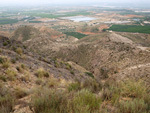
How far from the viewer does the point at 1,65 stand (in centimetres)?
924

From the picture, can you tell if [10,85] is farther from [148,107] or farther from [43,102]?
[148,107]

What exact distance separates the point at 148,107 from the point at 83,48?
103ft

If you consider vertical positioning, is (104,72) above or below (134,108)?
below

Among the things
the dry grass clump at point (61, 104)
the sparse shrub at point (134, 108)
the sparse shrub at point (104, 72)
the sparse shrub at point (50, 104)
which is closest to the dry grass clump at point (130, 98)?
the sparse shrub at point (134, 108)

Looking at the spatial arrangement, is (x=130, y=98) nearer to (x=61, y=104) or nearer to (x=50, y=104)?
(x=61, y=104)

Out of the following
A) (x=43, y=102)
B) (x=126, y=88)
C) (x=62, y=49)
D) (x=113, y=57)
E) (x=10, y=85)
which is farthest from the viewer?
(x=62, y=49)

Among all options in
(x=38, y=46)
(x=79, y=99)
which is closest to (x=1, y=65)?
→ (x=79, y=99)

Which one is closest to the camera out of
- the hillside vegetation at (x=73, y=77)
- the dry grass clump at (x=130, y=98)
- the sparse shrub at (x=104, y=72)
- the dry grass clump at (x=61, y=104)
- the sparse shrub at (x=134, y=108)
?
the dry grass clump at (x=61, y=104)

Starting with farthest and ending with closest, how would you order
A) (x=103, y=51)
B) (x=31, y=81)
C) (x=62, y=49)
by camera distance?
1. (x=62, y=49)
2. (x=103, y=51)
3. (x=31, y=81)

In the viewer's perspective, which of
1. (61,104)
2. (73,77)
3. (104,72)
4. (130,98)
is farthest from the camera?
(104,72)

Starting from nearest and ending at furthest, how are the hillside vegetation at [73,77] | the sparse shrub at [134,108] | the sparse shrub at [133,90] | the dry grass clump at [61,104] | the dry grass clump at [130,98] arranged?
the dry grass clump at [61,104] < the sparse shrub at [134,108] < the dry grass clump at [130,98] < the hillside vegetation at [73,77] < the sparse shrub at [133,90]

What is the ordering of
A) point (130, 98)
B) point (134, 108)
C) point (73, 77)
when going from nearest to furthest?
point (134, 108), point (130, 98), point (73, 77)

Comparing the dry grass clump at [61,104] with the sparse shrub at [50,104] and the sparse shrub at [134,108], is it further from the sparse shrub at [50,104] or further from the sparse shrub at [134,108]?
the sparse shrub at [134,108]

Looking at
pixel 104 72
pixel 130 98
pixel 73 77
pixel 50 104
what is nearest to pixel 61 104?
pixel 50 104
